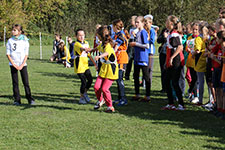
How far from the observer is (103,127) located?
23.3ft

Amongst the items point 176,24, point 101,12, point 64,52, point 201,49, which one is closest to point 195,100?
point 201,49

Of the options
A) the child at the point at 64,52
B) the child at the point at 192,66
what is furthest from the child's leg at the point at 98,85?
the child at the point at 64,52

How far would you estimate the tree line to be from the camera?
53938 millimetres

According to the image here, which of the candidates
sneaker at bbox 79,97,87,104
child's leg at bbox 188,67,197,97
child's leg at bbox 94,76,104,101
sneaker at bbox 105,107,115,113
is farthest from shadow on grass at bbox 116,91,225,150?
sneaker at bbox 79,97,87,104

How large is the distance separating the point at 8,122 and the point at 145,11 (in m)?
51.5

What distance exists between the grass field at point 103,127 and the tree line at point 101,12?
42.1 m

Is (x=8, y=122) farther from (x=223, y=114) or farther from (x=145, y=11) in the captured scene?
(x=145, y=11)

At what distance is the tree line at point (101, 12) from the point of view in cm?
5394

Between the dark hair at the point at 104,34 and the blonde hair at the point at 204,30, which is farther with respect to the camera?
the blonde hair at the point at 204,30

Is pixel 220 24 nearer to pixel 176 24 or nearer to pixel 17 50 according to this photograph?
pixel 176 24

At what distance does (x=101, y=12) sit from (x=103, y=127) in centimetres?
5666

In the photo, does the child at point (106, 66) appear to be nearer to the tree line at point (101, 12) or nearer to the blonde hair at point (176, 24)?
the blonde hair at point (176, 24)

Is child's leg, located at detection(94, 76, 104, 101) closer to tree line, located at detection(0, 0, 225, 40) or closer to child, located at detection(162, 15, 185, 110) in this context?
child, located at detection(162, 15, 185, 110)

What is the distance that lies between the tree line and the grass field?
42124 millimetres
